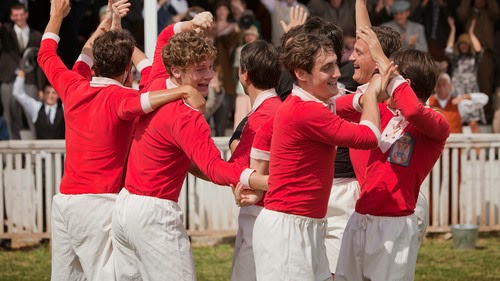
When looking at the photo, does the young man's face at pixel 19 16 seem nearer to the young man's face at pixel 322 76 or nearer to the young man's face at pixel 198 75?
the young man's face at pixel 198 75

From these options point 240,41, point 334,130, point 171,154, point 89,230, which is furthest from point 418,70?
point 240,41

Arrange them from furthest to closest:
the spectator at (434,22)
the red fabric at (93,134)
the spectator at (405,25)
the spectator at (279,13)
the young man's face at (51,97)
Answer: the spectator at (434,22) → the spectator at (405,25) → the spectator at (279,13) → the young man's face at (51,97) → the red fabric at (93,134)

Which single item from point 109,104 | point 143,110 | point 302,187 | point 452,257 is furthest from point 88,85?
point 452,257

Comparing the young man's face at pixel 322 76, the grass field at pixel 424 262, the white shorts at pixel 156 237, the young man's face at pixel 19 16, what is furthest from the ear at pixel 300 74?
the young man's face at pixel 19 16

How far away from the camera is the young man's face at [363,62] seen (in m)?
7.17

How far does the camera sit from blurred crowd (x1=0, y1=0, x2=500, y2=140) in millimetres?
14570

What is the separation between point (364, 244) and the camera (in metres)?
6.86

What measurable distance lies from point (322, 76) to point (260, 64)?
938 millimetres

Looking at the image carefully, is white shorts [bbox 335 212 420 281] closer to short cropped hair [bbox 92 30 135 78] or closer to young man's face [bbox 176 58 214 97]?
young man's face [bbox 176 58 214 97]

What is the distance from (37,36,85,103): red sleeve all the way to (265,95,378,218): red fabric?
1720 mm

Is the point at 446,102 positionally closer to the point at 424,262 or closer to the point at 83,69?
the point at 424,262

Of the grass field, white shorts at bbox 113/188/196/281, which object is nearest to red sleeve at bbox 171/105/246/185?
white shorts at bbox 113/188/196/281

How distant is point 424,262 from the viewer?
11.6 meters

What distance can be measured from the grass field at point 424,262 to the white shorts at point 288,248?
4192mm
